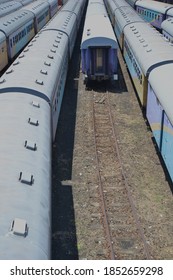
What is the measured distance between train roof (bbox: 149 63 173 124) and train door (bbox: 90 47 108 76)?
26.9 feet

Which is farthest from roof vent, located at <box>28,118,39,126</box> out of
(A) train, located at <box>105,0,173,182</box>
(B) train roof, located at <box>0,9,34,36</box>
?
(B) train roof, located at <box>0,9,34,36</box>

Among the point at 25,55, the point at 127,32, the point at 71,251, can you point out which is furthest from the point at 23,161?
the point at 127,32

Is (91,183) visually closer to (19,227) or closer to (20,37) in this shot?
(19,227)

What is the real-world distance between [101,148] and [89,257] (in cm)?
754

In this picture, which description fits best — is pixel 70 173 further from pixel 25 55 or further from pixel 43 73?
pixel 25 55

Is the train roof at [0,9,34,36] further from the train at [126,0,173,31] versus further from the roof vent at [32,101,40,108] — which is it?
the roof vent at [32,101,40,108]

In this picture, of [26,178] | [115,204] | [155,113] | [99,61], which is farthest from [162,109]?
[99,61]

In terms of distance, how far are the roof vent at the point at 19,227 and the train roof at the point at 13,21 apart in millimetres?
24269

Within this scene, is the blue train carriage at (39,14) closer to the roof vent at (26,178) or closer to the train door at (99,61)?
the train door at (99,61)

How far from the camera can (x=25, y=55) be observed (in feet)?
68.8

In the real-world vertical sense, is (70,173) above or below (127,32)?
below

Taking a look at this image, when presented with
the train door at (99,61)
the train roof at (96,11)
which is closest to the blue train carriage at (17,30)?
the train roof at (96,11)

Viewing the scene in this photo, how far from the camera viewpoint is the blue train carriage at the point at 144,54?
18886 mm

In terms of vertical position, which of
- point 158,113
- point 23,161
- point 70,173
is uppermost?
point 23,161
